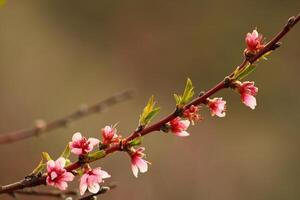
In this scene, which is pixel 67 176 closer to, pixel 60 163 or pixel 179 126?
pixel 60 163

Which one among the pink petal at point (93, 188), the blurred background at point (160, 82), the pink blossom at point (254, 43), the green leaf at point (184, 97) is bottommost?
the pink petal at point (93, 188)

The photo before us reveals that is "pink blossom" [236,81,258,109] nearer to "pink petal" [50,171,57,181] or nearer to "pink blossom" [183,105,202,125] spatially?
"pink blossom" [183,105,202,125]

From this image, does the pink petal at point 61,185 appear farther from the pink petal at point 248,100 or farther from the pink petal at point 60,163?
the pink petal at point 248,100

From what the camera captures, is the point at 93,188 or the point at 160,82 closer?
the point at 93,188

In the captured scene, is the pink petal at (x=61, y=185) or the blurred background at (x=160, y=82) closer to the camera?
the pink petal at (x=61, y=185)

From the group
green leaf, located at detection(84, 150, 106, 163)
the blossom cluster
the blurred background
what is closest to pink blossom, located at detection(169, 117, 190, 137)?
the blossom cluster

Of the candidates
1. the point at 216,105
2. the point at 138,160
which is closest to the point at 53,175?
the point at 138,160

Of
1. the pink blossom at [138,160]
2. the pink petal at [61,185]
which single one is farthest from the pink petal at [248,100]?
the pink petal at [61,185]

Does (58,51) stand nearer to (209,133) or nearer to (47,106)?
(47,106)
